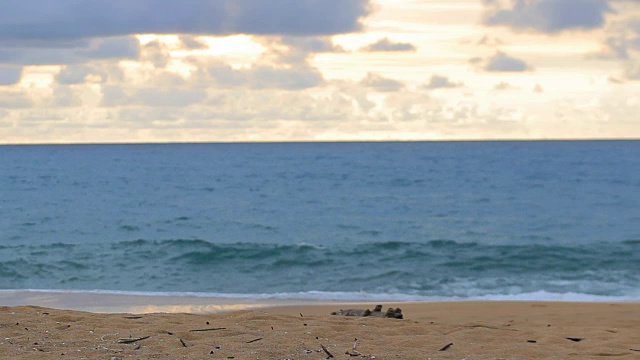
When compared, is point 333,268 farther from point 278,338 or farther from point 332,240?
point 278,338

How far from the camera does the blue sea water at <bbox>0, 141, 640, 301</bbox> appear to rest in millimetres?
19203

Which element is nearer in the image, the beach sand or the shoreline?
the beach sand

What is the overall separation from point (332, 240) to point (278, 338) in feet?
63.3

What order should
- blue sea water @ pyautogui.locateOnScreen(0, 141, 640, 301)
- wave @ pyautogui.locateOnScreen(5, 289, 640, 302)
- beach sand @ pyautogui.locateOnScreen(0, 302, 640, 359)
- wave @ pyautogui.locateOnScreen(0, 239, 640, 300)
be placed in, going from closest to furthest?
beach sand @ pyautogui.locateOnScreen(0, 302, 640, 359) < wave @ pyautogui.locateOnScreen(5, 289, 640, 302) < wave @ pyautogui.locateOnScreen(0, 239, 640, 300) < blue sea water @ pyautogui.locateOnScreen(0, 141, 640, 301)

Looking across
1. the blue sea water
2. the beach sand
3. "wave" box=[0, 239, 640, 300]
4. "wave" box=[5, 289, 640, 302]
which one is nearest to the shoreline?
"wave" box=[5, 289, 640, 302]

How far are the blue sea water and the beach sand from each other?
700 cm

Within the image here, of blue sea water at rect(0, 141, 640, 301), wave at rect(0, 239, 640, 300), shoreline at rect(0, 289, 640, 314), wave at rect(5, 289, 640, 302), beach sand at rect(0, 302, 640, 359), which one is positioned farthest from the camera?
blue sea water at rect(0, 141, 640, 301)

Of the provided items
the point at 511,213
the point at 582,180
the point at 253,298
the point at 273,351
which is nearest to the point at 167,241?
the point at 253,298

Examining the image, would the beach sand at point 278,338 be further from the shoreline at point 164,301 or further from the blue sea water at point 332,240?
the blue sea water at point 332,240

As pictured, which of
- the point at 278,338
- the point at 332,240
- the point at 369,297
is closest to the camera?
the point at 278,338

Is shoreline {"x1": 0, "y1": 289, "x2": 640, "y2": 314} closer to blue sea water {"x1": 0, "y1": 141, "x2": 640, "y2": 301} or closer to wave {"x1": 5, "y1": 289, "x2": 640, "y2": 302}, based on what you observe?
wave {"x1": 5, "y1": 289, "x2": 640, "y2": 302}

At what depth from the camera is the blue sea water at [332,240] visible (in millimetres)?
19203

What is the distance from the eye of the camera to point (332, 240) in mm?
27516

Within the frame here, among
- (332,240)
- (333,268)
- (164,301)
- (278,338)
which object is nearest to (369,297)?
(164,301)
